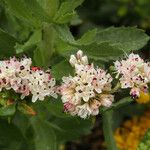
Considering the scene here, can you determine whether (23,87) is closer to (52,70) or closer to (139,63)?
(52,70)

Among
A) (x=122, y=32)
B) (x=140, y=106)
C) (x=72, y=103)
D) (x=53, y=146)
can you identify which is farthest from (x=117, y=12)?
(x=72, y=103)

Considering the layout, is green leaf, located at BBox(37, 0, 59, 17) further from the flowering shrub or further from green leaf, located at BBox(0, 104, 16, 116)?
green leaf, located at BBox(0, 104, 16, 116)

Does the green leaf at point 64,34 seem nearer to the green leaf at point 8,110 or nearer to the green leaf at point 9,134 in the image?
the green leaf at point 8,110

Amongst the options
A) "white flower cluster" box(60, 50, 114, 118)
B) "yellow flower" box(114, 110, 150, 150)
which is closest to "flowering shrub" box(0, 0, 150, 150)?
"white flower cluster" box(60, 50, 114, 118)

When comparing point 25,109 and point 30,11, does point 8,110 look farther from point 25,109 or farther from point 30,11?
point 30,11

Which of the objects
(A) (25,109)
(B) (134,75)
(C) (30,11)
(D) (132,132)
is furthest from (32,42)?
(D) (132,132)
